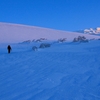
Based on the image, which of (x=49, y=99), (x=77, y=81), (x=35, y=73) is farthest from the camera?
(x=35, y=73)

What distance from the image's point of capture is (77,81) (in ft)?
19.0

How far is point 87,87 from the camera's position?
5195 millimetres

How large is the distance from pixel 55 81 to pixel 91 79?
1.15 m

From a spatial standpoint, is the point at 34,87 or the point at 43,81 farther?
the point at 43,81

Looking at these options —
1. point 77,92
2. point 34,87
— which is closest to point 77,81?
point 77,92

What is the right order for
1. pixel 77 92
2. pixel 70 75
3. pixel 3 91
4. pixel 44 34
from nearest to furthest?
1. pixel 77 92
2. pixel 3 91
3. pixel 70 75
4. pixel 44 34

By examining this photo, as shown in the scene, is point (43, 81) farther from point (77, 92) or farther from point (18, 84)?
point (77, 92)

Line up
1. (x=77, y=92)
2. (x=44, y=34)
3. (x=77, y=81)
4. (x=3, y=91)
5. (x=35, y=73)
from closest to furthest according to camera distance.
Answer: (x=77, y=92), (x=3, y=91), (x=77, y=81), (x=35, y=73), (x=44, y=34)

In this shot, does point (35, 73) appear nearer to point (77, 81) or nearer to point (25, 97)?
point (77, 81)

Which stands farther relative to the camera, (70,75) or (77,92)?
(70,75)

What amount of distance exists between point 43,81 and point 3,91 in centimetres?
135

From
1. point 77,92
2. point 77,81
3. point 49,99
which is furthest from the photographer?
point 77,81

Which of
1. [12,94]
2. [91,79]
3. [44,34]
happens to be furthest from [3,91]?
[44,34]

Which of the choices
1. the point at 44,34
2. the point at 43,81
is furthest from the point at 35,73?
the point at 44,34
